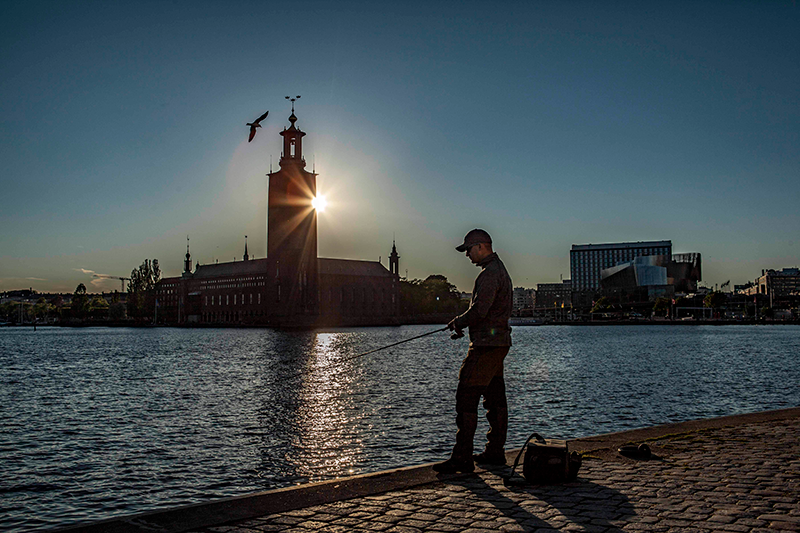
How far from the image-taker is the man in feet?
26.9

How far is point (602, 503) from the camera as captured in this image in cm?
664

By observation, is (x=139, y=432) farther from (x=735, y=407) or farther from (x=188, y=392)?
(x=735, y=407)

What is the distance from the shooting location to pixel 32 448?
15.2 m

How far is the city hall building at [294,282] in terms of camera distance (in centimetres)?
15450

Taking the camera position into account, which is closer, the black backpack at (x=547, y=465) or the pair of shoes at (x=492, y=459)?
the black backpack at (x=547, y=465)

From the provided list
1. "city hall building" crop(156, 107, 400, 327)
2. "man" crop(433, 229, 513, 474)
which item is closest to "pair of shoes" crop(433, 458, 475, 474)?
"man" crop(433, 229, 513, 474)

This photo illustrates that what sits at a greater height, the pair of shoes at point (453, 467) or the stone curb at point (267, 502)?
the pair of shoes at point (453, 467)

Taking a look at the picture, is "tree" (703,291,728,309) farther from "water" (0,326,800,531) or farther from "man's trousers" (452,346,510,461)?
"man's trousers" (452,346,510,461)

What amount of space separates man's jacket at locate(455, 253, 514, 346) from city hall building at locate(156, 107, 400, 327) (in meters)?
146

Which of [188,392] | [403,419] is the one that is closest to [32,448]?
[403,419]

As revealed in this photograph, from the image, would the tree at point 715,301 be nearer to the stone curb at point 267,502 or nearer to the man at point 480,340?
the stone curb at point 267,502

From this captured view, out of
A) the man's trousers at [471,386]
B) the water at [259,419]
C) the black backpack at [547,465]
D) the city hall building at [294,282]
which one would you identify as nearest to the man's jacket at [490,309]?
the man's trousers at [471,386]

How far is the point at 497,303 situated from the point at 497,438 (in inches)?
69.1

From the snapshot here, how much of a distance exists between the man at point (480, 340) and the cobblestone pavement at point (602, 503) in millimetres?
393
